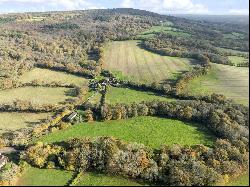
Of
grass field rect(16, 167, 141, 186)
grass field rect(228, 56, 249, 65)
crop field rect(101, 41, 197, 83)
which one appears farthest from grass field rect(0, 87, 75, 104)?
grass field rect(228, 56, 249, 65)

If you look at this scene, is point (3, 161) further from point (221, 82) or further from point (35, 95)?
point (221, 82)

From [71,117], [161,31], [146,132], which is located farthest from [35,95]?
[161,31]

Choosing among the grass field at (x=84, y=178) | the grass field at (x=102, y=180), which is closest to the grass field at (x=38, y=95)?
the grass field at (x=84, y=178)

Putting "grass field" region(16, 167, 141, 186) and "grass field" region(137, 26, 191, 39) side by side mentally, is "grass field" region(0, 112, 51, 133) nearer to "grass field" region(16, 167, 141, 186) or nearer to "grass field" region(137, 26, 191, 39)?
"grass field" region(16, 167, 141, 186)

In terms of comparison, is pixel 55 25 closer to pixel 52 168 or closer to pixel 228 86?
pixel 228 86

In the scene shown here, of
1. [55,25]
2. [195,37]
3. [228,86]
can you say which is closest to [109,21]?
[55,25]

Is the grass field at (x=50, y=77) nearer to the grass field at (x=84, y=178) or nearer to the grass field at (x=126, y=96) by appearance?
the grass field at (x=126, y=96)
